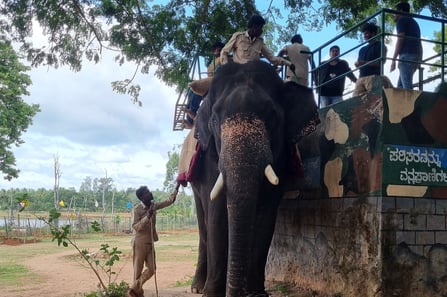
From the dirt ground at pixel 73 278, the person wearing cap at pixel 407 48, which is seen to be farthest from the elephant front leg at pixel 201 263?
the person wearing cap at pixel 407 48

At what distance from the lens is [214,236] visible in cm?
685

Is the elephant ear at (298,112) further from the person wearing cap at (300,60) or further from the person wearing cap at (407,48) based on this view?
the person wearing cap at (300,60)

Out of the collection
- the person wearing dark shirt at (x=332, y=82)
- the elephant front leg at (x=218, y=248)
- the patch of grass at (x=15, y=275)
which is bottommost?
the patch of grass at (x=15, y=275)

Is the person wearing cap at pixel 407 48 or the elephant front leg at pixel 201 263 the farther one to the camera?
the elephant front leg at pixel 201 263

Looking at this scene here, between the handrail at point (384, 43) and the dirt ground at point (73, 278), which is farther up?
the handrail at point (384, 43)

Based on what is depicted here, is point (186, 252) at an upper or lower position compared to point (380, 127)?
lower

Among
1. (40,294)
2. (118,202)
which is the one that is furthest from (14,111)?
(118,202)

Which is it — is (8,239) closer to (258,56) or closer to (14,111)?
(14,111)

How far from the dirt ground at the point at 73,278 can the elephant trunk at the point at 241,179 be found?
2.82m

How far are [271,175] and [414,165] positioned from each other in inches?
75.3

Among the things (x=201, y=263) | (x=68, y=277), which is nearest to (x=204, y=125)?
(x=201, y=263)

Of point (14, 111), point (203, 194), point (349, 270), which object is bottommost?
point (349, 270)

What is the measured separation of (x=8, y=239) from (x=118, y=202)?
1926 inches

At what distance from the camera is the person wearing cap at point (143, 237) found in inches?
309
